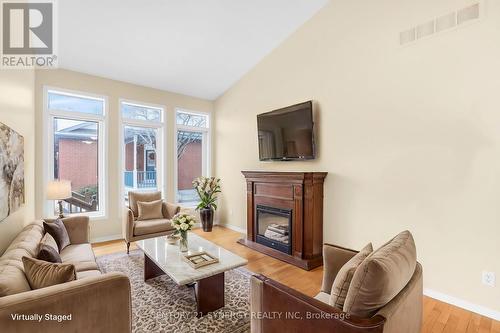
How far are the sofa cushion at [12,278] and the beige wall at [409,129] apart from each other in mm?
3232

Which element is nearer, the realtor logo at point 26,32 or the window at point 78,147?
the realtor logo at point 26,32

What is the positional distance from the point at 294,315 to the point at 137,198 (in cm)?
369

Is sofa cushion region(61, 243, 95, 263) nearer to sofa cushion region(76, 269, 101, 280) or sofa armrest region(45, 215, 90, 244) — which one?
sofa armrest region(45, 215, 90, 244)

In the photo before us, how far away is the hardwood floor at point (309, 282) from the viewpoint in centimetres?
210

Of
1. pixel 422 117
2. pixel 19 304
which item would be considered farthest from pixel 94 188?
pixel 422 117

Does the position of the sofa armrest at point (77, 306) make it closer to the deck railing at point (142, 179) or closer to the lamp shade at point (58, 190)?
the lamp shade at point (58, 190)

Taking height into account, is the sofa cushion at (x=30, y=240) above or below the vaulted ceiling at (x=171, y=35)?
below

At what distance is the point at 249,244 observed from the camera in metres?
4.10

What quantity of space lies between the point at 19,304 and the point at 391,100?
361 cm

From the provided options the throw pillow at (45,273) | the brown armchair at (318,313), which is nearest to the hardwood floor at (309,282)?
the brown armchair at (318,313)

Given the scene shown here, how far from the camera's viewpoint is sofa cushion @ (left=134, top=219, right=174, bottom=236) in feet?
12.0

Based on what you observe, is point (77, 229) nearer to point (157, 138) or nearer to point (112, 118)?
point (112, 118)

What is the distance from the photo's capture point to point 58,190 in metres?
3.22

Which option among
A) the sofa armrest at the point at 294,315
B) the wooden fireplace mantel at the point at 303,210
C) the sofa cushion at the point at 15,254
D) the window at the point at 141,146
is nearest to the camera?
the sofa armrest at the point at 294,315
